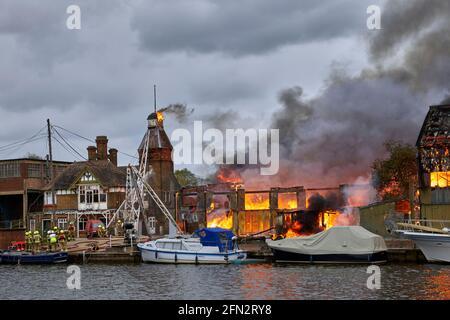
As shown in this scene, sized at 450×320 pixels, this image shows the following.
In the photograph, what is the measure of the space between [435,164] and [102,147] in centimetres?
5128

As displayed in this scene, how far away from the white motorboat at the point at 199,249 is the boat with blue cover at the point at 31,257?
8195mm

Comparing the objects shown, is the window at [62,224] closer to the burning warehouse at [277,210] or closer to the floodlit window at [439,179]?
the burning warehouse at [277,210]

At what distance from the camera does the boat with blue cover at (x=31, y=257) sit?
73500mm

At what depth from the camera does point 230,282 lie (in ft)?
178

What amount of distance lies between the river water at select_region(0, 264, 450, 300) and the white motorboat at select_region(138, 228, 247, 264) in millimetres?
1703

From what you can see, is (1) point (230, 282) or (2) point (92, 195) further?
(2) point (92, 195)

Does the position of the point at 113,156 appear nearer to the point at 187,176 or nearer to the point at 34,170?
the point at 34,170

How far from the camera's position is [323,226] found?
93438 mm

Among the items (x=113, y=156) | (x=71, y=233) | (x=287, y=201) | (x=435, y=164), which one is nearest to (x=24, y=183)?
(x=113, y=156)

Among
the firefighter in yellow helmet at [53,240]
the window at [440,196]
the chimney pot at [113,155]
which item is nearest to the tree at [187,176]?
the chimney pot at [113,155]
